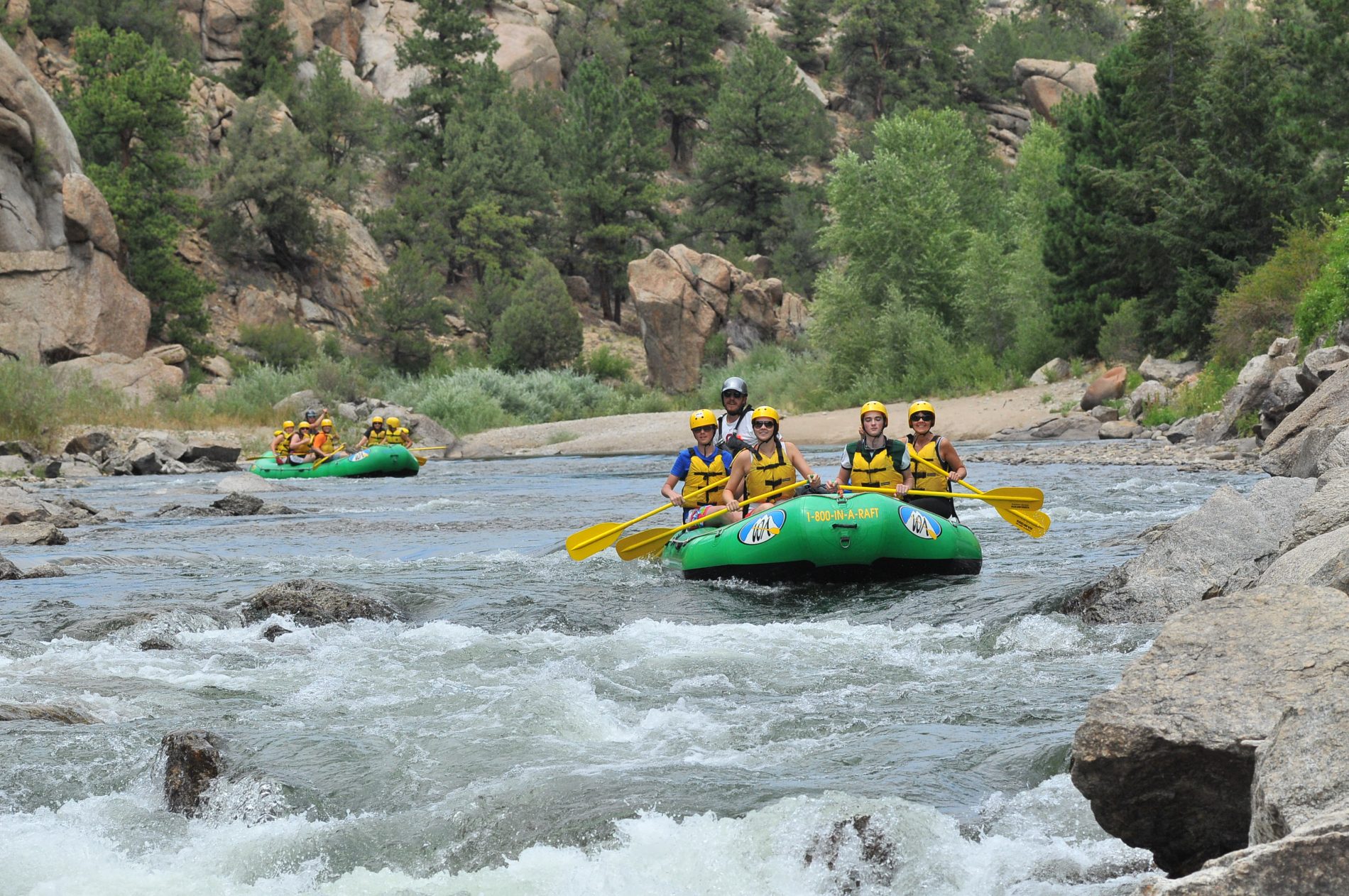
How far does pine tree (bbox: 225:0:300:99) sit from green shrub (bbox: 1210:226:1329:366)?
116ft

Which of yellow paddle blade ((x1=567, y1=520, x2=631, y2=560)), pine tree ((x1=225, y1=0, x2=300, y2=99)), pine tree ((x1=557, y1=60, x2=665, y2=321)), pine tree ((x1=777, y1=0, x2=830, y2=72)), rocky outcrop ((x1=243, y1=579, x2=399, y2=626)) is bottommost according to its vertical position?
rocky outcrop ((x1=243, y1=579, x2=399, y2=626))

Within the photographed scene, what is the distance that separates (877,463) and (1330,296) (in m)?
12.2

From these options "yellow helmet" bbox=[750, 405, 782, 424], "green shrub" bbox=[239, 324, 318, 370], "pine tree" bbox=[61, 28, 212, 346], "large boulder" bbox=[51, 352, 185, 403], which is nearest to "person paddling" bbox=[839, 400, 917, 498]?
"yellow helmet" bbox=[750, 405, 782, 424]

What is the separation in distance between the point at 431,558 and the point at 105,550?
3231mm

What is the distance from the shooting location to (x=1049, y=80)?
6216 cm

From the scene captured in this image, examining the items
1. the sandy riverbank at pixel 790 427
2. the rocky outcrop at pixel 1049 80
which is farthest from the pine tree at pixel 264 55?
the rocky outcrop at pixel 1049 80

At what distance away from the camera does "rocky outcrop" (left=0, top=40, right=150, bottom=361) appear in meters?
32.5

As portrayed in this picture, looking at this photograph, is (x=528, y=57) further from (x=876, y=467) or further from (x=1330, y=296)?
(x=876, y=467)

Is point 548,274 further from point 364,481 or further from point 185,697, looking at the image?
point 185,697

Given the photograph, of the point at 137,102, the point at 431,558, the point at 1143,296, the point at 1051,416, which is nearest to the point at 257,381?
the point at 137,102

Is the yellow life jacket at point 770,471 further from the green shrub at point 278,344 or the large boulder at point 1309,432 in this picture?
the green shrub at point 278,344

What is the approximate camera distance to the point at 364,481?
23516 millimetres

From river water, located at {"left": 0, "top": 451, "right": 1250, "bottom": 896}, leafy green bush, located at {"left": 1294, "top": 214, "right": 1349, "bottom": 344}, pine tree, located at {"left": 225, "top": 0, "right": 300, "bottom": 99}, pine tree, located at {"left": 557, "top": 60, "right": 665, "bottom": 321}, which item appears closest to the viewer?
river water, located at {"left": 0, "top": 451, "right": 1250, "bottom": 896}

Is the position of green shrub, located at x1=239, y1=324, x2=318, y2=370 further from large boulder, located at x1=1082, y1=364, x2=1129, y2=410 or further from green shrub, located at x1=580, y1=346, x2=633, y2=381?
large boulder, located at x1=1082, y1=364, x2=1129, y2=410
